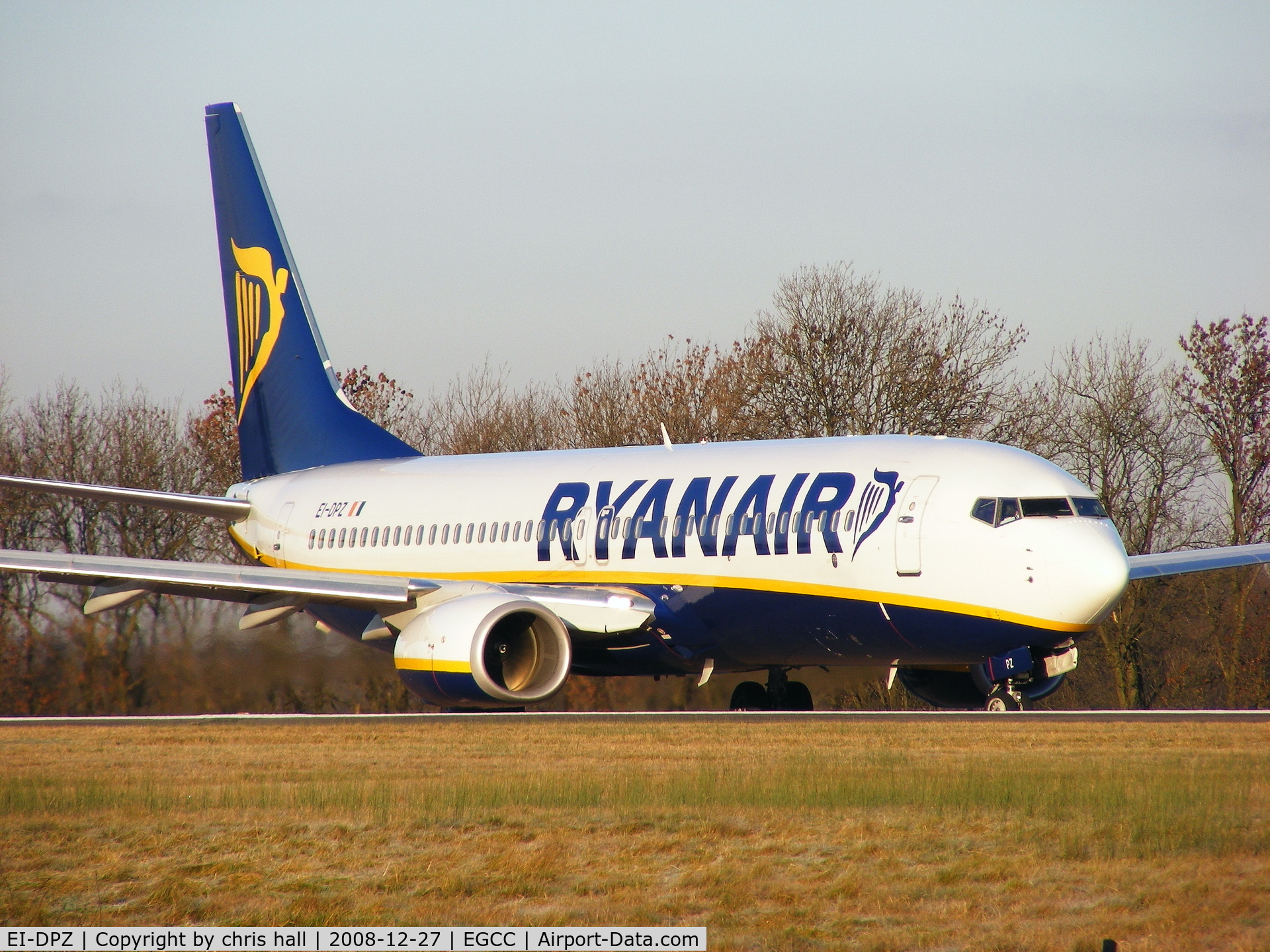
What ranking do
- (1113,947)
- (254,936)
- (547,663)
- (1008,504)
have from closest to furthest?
(1113,947) → (254,936) → (1008,504) → (547,663)

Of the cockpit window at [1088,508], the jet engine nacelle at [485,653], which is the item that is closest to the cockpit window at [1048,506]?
the cockpit window at [1088,508]

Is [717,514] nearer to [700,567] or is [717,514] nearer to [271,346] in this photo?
[700,567]

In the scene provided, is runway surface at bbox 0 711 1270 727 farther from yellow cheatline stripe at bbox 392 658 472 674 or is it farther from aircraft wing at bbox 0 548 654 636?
aircraft wing at bbox 0 548 654 636

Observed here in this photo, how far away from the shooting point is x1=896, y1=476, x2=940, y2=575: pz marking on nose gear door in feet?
60.7

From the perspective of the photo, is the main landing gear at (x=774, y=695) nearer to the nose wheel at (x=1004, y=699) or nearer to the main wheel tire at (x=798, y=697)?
the main wheel tire at (x=798, y=697)

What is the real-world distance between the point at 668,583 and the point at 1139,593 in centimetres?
1836

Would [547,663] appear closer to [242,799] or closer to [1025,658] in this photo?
[1025,658]

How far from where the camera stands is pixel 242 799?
11.6m

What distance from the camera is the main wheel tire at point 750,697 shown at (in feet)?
76.5

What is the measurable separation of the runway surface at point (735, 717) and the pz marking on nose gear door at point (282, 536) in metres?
4.71

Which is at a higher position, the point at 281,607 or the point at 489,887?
the point at 281,607

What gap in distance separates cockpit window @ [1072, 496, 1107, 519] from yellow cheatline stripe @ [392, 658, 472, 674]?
7.19 metres

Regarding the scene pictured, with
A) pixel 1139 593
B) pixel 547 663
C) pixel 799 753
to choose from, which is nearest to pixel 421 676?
pixel 547 663

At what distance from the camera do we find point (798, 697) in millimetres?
23453
